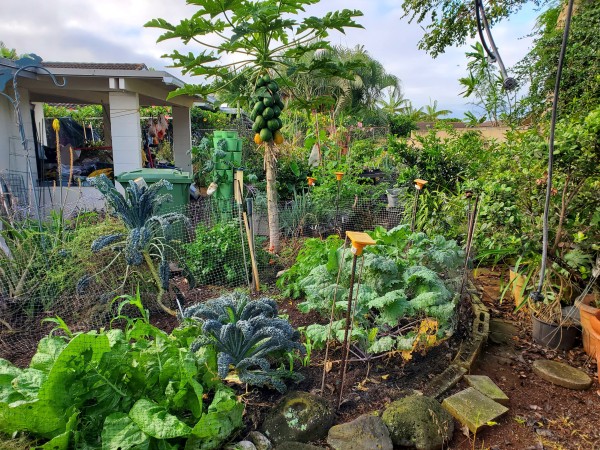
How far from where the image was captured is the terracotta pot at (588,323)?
270 cm

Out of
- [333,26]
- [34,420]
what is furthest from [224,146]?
[34,420]

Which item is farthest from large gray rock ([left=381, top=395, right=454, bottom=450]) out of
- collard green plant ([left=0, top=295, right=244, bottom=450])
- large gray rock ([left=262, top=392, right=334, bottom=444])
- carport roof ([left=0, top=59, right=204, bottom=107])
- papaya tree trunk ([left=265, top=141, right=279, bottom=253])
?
carport roof ([left=0, top=59, right=204, bottom=107])

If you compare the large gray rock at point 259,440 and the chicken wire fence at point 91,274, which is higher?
the chicken wire fence at point 91,274

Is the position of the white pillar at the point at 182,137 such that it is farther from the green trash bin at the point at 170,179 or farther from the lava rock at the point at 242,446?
the lava rock at the point at 242,446

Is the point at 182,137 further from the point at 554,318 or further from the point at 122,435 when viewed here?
the point at 122,435

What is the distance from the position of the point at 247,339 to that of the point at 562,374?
85.6 inches

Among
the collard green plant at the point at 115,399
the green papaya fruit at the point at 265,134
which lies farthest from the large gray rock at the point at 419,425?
the green papaya fruit at the point at 265,134

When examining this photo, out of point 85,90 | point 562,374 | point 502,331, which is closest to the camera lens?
point 562,374

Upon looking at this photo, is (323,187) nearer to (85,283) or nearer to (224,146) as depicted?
(224,146)

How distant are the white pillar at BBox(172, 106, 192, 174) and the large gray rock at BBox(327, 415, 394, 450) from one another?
29.9ft

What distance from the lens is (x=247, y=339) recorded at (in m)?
2.17

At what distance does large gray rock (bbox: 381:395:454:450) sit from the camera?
76.9 inches

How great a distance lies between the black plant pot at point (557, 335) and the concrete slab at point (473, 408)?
1.12 meters

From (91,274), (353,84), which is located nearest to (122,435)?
(91,274)
